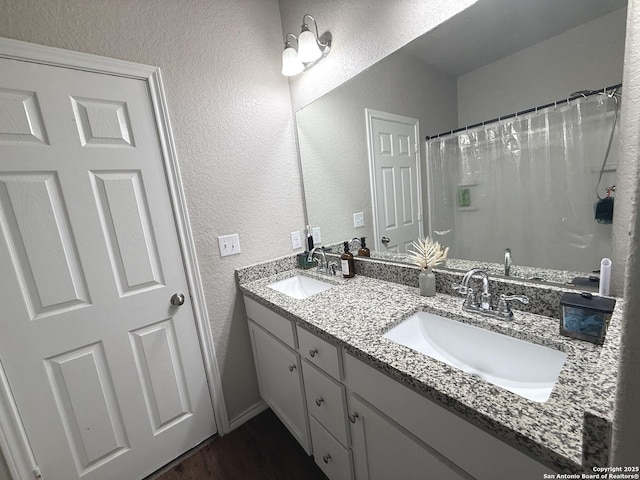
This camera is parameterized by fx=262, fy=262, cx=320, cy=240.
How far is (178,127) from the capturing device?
4.43 ft

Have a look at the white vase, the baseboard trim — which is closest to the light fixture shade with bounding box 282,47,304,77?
the white vase

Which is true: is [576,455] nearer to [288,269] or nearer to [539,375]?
Answer: [539,375]

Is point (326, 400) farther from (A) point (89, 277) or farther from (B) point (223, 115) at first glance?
(B) point (223, 115)

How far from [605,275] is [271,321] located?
1272 mm

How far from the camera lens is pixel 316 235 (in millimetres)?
1880

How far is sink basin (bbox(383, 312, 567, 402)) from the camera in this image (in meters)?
0.75

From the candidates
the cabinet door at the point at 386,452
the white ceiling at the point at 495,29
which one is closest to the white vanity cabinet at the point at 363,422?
the cabinet door at the point at 386,452

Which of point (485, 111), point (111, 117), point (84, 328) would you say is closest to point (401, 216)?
point (485, 111)

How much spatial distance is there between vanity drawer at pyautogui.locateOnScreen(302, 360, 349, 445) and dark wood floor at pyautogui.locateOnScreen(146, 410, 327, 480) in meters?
0.42

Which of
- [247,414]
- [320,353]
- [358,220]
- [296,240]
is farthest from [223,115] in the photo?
[247,414]

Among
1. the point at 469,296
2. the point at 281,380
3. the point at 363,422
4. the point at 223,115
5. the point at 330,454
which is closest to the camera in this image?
the point at 363,422

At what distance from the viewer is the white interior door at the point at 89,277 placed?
102 cm

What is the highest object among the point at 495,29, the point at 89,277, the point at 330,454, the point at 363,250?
the point at 495,29

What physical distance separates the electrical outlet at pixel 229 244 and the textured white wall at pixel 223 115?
0.11 ft
